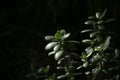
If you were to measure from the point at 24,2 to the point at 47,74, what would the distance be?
4.37ft

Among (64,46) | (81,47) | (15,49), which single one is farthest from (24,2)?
(64,46)

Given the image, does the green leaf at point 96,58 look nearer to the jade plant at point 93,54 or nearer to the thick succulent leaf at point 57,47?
the jade plant at point 93,54

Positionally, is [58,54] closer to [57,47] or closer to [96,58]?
[57,47]

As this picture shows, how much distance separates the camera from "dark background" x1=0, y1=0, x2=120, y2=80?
243 cm

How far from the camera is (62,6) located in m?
2.64

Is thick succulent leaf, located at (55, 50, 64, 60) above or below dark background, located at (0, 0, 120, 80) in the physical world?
below

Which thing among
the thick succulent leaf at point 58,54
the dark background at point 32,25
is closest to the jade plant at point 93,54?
the thick succulent leaf at point 58,54

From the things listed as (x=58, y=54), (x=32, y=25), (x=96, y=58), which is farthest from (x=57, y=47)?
(x=32, y=25)

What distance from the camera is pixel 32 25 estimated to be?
3096 millimetres

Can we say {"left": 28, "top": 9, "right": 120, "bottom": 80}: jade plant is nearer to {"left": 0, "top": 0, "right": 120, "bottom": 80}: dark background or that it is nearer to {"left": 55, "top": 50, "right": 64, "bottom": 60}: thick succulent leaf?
{"left": 55, "top": 50, "right": 64, "bottom": 60}: thick succulent leaf

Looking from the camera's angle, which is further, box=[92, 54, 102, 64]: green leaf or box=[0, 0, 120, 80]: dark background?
box=[0, 0, 120, 80]: dark background

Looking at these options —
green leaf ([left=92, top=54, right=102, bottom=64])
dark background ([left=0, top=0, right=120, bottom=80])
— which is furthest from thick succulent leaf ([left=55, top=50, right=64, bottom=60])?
→ dark background ([left=0, top=0, right=120, bottom=80])

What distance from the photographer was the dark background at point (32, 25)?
A: 2426mm

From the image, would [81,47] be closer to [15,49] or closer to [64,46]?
[64,46]
